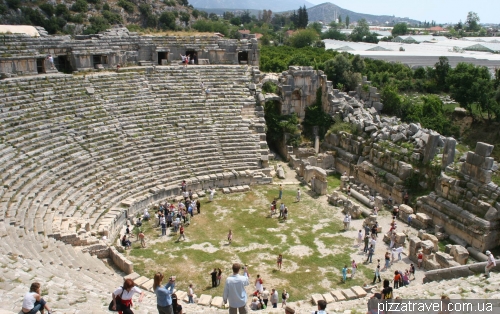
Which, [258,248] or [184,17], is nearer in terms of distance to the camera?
[258,248]

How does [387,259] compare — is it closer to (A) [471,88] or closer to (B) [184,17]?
(A) [471,88]

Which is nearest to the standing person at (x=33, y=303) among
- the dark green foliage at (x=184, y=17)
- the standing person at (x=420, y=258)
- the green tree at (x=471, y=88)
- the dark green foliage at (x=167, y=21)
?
the standing person at (x=420, y=258)

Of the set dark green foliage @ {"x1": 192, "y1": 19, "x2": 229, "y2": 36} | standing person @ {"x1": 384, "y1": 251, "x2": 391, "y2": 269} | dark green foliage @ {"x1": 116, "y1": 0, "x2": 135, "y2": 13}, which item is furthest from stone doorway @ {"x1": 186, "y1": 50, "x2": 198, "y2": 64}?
dark green foliage @ {"x1": 116, "y1": 0, "x2": 135, "y2": 13}

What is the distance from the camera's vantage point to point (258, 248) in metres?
16.0

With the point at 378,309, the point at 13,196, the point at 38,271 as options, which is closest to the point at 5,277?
the point at 38,271

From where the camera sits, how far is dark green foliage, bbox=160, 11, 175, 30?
249 feet

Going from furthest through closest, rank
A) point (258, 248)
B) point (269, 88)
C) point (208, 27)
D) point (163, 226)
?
point (208, 27) < point (269, 88) < point (163, 226) < point (258, 248)

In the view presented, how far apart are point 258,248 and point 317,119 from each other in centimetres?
1193

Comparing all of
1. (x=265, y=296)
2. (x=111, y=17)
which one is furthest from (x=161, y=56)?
(x=111, y=17)

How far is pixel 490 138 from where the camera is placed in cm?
2788

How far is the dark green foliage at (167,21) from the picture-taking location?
75875 mm

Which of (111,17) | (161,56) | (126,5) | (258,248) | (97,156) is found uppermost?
(126,5)

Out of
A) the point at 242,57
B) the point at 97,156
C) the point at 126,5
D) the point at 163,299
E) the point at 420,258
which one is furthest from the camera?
the point at 126,5

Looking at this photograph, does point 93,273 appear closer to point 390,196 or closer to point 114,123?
point 114,123
